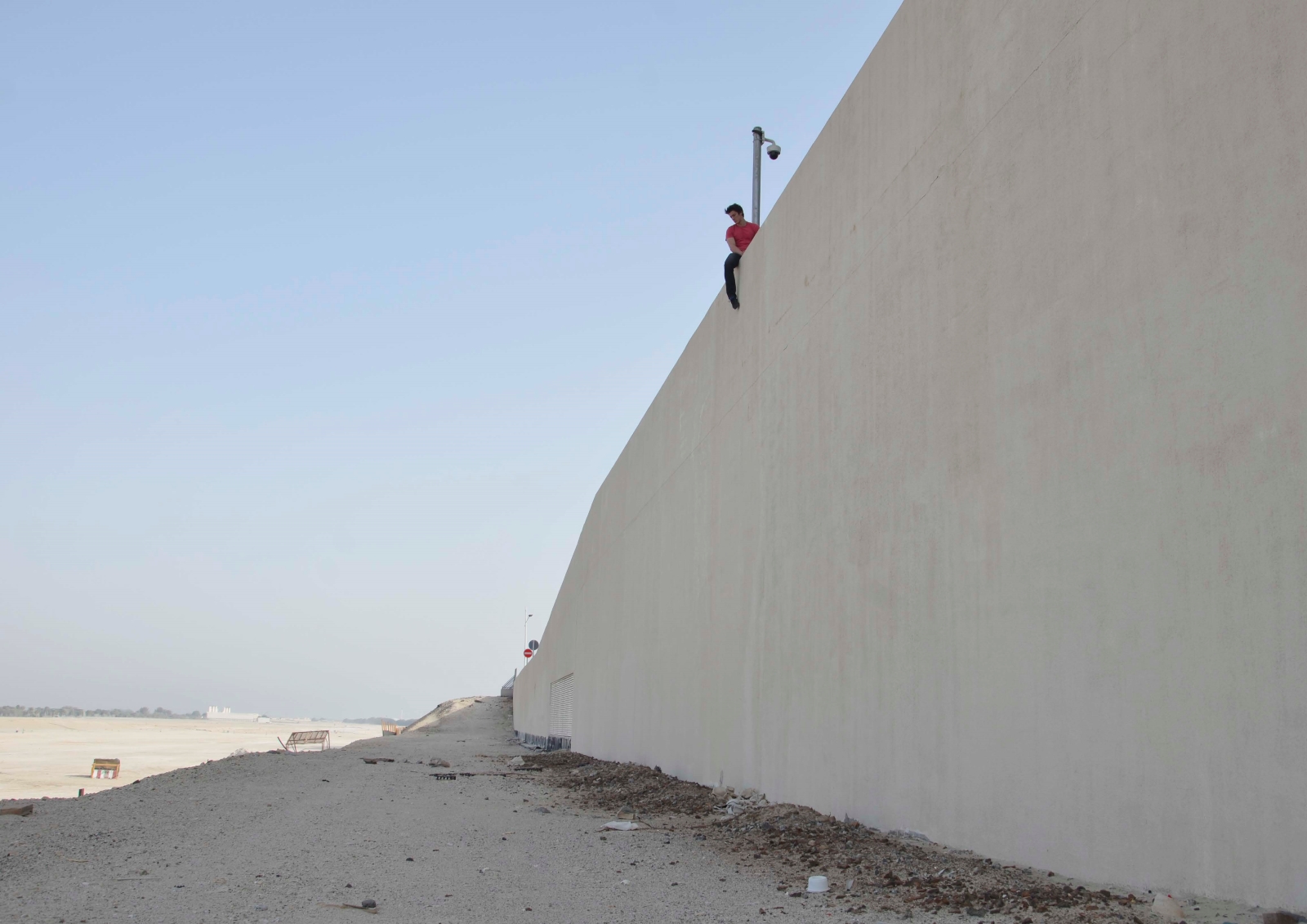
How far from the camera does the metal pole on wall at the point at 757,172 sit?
1033cm

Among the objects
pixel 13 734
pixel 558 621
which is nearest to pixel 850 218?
pixel 558 621

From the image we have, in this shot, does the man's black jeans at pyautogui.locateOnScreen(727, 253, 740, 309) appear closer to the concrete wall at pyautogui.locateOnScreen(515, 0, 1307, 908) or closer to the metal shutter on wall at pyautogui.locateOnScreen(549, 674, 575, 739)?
the concrete wall at pyautogui.locateOnScreen(515, 0, 1307, 908)

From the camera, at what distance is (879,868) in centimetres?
445

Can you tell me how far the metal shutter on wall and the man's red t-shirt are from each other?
12696 mm

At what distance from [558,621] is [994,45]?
66.5ft

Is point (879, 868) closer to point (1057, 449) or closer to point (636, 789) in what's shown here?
point (1057, 449)

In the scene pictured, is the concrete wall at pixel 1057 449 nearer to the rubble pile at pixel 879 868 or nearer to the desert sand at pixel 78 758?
the rubble pile at pixel 879 868

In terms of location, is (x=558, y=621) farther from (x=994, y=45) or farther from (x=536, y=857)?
(x=994, y=45)

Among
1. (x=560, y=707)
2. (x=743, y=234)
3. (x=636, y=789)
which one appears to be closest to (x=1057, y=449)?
(x=743, y=234)

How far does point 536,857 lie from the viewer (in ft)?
18.3

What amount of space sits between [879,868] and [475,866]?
222 cm

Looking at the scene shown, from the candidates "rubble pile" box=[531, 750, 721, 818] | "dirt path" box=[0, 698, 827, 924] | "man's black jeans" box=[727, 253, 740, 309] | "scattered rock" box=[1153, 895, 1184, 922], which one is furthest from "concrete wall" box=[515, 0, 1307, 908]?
"man's black jeans" box=[727, 253, 740, 309]

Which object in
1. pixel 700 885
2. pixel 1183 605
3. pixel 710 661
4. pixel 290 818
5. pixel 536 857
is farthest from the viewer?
pixel 710 661

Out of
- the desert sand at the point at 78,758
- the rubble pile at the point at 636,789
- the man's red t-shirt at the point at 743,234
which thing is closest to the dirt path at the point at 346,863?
the rubble pile at the point at 636,789
